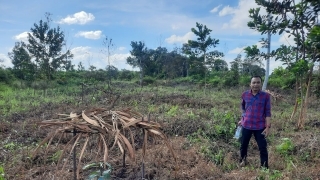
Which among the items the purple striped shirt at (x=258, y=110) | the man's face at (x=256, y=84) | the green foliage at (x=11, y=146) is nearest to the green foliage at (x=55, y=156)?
the green foliage at (x=11, y=146)

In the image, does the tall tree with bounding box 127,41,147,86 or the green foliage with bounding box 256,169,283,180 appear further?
the tall tree with bounding box 127,41,147,86

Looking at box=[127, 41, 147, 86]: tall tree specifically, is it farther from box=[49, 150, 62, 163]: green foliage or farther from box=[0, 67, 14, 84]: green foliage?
box=[49, 150, 62, 163]: green foliage

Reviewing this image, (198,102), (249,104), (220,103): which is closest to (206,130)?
(249,104)

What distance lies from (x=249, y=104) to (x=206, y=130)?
5.56 ft

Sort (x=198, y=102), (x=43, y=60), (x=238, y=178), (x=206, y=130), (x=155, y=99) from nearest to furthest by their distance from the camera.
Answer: (x=238, y=178) < (x=206, y=130) < (x=198, y=102) < (x=155, y=99) < (x=43, y=60)

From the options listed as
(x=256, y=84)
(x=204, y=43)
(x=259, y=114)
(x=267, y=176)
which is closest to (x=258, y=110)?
(x=259, y=114)

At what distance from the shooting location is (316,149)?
13.6 ft

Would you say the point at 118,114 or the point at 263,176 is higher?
the point at 118,114

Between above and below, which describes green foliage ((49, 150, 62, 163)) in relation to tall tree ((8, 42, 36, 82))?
below

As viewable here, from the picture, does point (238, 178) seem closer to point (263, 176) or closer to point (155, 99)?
point (263, 176)

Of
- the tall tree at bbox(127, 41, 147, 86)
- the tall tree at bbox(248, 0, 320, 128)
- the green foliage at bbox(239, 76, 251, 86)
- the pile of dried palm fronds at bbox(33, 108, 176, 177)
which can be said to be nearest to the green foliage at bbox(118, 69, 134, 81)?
the tall tree at bbox(127, 41, 147, 86)

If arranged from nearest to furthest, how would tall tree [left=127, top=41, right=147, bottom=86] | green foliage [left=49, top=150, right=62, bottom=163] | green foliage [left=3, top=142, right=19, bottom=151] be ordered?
green foliage [left=49, top=150, right=62, bottom=163], green foliage [left=3, top=142, right=19, bottom=151], tall tree [left=127, top=41, right=147, bottom=86]

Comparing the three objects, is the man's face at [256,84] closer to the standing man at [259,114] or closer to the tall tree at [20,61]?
the standing man at [259,114]

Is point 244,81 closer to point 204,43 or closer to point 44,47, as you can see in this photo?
point 204,43
